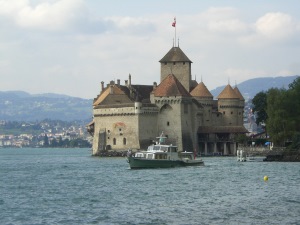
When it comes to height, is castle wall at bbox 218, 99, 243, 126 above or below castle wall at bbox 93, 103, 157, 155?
above

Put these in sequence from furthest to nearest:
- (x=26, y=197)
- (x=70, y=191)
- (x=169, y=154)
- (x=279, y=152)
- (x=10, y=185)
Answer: (x=279, y=152), (x=169, y=154), (x=10, y=185), (x=70, y=191), (x=26, y=197)

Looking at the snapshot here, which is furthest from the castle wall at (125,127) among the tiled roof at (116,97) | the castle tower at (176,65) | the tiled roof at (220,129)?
the castle tower at (176,65)

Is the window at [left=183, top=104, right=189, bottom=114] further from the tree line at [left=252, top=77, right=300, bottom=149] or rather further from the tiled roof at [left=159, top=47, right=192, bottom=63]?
the tree line at [left=252, top=77, right=300, bottom=149]

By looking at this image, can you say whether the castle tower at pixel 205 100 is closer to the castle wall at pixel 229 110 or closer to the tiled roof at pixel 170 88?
the castle wall at pixel 229 110

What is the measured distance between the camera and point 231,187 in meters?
60.4

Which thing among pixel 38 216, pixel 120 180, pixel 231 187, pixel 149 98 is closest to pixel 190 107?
pixel 149 98

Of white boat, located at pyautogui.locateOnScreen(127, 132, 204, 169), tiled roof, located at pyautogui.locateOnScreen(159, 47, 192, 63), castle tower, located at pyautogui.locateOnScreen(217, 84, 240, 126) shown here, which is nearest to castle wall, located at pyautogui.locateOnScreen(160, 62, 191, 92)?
tiled roof, located at pyautogui.locateOnScreen(159, 47, 192, 63)

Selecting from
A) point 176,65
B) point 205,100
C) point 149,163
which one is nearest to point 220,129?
point 205,100

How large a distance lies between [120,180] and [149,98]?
57.6m

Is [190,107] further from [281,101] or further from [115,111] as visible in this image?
[281,101]

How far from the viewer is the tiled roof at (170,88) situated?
118438 millimetres

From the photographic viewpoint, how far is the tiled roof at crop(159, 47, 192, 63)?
→ 425ft

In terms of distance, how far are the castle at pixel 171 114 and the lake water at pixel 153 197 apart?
3939 cm

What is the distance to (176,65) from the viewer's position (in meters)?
130
